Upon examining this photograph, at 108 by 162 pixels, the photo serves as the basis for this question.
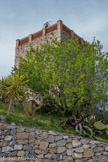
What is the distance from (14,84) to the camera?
8.99 metres

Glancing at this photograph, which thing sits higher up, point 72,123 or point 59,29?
point 59,29

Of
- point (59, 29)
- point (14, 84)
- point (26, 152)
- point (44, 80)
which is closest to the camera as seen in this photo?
point (26, 152)

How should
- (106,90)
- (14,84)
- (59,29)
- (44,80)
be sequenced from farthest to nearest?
1. (59,29)
2. (44,80)
3. (106,90)
4. (14,84)

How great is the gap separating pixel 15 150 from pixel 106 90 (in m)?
6.88

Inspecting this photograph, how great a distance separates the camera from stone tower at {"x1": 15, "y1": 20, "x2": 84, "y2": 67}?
1658 centimetres

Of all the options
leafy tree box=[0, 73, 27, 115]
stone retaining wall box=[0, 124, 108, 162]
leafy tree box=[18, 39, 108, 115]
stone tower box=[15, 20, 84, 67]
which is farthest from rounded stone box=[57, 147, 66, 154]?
stone tower box=[15, 20, 84, 67]

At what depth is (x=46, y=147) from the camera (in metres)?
6.06

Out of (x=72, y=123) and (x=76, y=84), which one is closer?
(x=72, y=123)

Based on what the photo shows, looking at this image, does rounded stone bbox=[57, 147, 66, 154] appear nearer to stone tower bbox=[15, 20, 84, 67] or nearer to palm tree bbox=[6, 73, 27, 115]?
palm tree bbox=[6, 73, 27, 115]

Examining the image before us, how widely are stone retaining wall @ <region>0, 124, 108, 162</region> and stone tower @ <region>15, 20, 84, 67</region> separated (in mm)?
11198

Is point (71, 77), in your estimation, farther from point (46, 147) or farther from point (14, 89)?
point (46, 147)

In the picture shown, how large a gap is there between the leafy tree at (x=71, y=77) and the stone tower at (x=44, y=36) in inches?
141

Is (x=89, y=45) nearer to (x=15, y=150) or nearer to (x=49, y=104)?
(x=49, y=104)

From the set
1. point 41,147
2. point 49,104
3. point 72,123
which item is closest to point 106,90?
point 72,123
